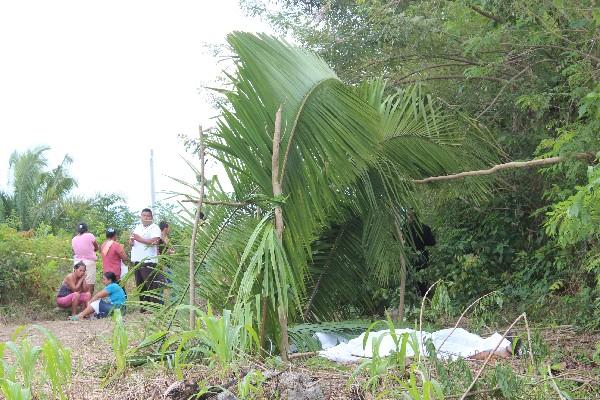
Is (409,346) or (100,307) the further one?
(100,307)

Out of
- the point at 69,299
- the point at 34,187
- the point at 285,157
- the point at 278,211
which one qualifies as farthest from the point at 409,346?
the point at 34,187

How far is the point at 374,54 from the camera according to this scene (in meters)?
9.41

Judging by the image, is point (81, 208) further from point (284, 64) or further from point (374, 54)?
point (284, 64)

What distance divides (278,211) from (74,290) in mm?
7138

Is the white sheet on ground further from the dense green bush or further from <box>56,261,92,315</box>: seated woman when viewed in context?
the dense green bush

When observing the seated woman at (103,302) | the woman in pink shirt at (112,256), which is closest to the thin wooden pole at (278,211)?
the seated woman at (103,302)

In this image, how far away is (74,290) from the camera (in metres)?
11.1

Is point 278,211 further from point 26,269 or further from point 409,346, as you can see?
point 26,269

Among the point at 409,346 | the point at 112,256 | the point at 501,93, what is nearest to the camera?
the point at 409,346

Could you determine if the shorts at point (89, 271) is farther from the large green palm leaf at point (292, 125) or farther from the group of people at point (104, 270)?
the large green palm leaf at point (292, 125)

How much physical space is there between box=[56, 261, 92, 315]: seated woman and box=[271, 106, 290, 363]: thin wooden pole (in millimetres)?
6884

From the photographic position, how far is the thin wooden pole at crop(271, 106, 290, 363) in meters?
4.55

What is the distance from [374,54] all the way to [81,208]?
14069mm

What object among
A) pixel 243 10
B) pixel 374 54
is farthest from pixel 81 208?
pixel 374 54
